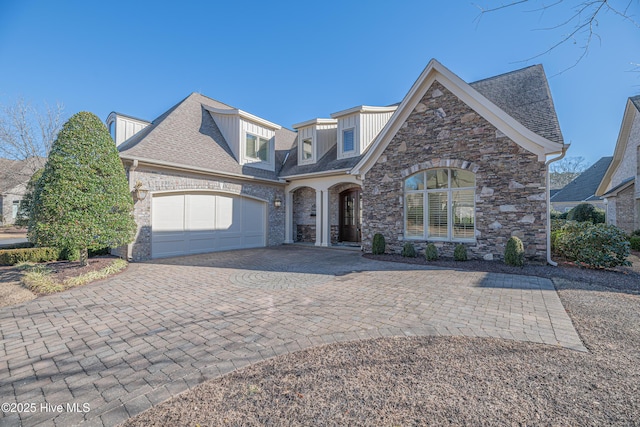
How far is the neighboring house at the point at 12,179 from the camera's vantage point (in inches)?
837

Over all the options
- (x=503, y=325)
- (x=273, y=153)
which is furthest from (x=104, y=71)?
(x=503, y=325)

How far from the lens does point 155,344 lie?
333cm

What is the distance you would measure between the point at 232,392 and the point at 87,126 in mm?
8370

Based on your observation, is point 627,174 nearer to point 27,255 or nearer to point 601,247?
point 601,247

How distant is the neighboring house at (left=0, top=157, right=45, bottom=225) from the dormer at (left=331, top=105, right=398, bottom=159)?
22150 mm

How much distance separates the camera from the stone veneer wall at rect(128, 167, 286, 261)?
29.8 ft

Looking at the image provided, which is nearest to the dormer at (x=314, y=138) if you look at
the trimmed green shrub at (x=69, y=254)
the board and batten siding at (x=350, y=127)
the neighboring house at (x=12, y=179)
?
the board and batten siding at (x=350, y=127)

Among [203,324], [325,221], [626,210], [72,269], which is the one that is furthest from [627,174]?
[72,269]

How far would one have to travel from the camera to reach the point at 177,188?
9.95m

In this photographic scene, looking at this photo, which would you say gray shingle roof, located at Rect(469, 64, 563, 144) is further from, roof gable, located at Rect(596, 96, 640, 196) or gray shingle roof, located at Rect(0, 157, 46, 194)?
gray shingle roof, located at Rect(0, 157, 46, 194)

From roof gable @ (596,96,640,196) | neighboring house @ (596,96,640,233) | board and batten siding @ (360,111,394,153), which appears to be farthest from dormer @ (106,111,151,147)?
roof gable @ (596,96,640,196)

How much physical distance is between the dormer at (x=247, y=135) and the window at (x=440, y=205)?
7.28 metres

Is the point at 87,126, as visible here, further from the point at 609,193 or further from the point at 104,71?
the point at 609,193

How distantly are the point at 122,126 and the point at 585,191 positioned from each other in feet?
117
